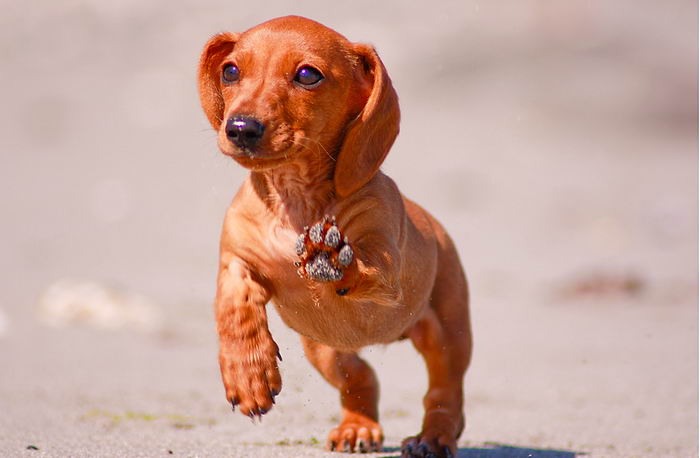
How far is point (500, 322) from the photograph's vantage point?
1044 centimetres

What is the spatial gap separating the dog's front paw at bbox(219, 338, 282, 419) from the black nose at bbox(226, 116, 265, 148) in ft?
2.58

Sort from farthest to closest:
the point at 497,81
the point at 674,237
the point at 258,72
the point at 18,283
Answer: the point at 497,81 < the point at 674,237 < the point at 18,283 < the point at 258,72

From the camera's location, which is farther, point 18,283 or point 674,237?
point 674,237

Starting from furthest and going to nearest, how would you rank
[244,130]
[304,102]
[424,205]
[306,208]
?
[424,205]
[306,208]
[304,102]
[244,130]

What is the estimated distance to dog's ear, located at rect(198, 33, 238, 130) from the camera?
4.44 m

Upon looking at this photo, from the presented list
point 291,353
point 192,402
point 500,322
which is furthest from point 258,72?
point 500,322

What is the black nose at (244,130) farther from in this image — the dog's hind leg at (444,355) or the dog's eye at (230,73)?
the dog's hind leg at (444,355)

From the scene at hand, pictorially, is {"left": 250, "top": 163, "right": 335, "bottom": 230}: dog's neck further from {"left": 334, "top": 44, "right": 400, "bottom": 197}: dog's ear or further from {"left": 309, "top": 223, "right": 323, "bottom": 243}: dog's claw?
{"left": 309, "top": 223, "right": 323, "bottom": 243}: dog's claw

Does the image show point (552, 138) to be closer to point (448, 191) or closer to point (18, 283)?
point (448, 191)

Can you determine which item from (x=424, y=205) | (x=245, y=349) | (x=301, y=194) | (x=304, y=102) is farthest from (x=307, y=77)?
(x=424, y=205)

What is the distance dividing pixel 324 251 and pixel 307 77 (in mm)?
704

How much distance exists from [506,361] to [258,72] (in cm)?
548

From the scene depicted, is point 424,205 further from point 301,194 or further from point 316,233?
point 316,233

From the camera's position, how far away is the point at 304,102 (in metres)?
4.06
